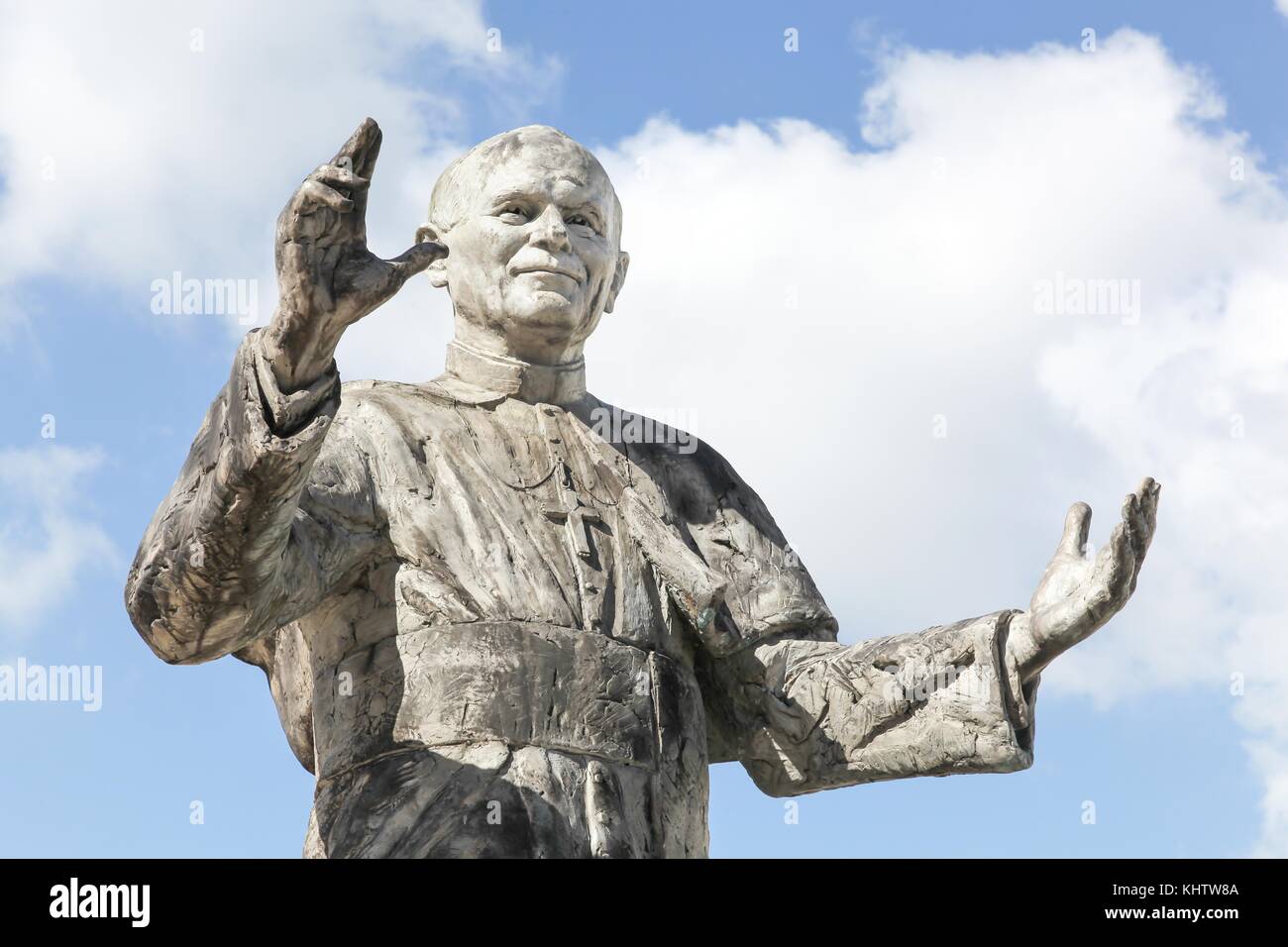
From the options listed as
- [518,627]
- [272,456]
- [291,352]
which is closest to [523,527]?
[518,627]

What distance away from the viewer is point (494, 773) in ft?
38.1

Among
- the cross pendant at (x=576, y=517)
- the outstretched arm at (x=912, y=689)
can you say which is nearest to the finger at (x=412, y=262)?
the cross pendant at (x=576, y=517)

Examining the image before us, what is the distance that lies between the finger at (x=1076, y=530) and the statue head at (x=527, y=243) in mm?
2430

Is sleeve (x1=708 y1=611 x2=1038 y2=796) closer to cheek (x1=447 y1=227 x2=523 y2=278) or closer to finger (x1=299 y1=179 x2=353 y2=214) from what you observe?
cheek (x1=447 y1=227 x2=523 y2=278)

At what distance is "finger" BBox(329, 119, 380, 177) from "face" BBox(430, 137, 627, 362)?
7.38 ft

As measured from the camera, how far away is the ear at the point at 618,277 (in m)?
13.4

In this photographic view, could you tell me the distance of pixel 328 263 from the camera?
10602mm

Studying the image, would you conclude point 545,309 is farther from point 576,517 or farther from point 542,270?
point 576,517

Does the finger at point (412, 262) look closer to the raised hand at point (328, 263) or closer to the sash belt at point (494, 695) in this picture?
the raised hand at point (328, 263)

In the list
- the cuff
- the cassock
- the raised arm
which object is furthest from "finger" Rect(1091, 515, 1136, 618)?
the cuff

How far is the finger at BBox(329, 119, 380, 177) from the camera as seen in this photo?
10.6 metres

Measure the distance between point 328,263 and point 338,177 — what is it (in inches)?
12.8
